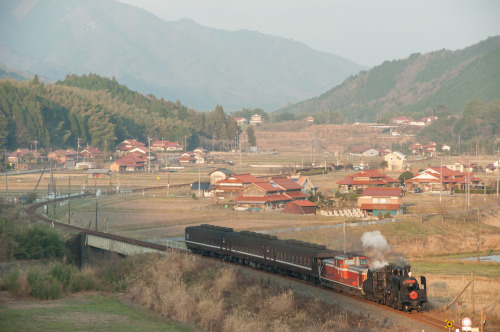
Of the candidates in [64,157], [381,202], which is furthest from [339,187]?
[64,157]

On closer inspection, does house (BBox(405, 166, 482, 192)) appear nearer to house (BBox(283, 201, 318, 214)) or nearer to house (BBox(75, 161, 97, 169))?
house (BBox(283, 201, 318, 214))

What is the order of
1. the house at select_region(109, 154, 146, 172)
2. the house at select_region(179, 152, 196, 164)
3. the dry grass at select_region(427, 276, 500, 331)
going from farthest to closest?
1. the house at select_region(179, 152, 196, 164)
2. the house at select_region(109, 154, 146, 172)
3. the dry grass at select_region(427, 276, 500, 331)

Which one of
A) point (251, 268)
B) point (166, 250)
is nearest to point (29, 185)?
point (166, 250)

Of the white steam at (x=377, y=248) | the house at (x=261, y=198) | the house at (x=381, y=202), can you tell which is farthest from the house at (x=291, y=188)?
the white steam at (x=377, y=248)

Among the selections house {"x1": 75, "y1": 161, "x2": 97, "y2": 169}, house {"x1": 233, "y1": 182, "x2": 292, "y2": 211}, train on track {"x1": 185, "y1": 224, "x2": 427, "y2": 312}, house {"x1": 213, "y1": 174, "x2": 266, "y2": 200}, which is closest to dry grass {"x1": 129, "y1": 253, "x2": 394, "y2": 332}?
train on track {"x1": 185, "y1": 224, "x2": 427, "y2": 312}

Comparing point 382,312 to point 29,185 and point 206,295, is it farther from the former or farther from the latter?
point 29,185

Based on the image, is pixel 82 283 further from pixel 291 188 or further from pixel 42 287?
pixel 291 188
